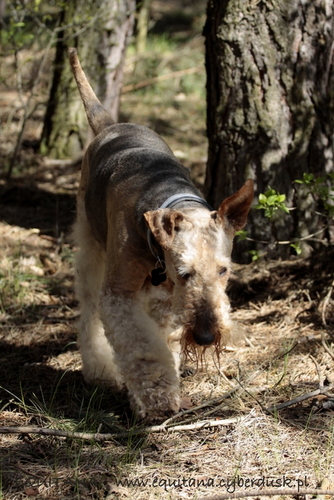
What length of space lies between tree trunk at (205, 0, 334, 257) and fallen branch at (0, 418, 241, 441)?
198 centimetres

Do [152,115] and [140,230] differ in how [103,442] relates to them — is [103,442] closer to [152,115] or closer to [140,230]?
[140,230]

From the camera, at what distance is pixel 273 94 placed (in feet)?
14.8

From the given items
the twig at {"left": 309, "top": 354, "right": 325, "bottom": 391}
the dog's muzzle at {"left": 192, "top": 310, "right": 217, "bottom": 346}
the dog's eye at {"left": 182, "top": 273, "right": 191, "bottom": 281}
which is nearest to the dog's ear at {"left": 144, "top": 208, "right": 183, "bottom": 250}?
the dog's eye at {"left": 182, "top": 273, "right": 191, "bottom": 281}

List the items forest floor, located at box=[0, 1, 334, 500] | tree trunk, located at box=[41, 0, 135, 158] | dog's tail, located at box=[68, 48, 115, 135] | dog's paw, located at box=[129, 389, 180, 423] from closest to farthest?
1. forest floor, located at box=[0, 1, 334, 500]
2. dog's paw, located at box=[129, 389, 180, 423]
3. dog's tail, located at box=[68, 48, 115, 135]
4. tree trunk, located at box=[41, 0, 135, 158]

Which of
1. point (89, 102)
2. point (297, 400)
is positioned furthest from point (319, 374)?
point (89, 102)

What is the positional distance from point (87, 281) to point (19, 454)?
1.50 metres

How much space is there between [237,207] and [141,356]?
919 millimetres

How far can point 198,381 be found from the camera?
142 inches

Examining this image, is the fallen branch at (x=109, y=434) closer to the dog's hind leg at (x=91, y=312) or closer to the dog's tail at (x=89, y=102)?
the dog's hind leg at (x=91, y=312)

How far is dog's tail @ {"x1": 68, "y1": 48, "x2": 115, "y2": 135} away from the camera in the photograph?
14.1 ft

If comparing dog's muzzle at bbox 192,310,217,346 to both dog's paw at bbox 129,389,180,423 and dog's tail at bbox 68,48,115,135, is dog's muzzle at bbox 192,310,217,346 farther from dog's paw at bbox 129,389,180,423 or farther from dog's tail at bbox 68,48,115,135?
dog's tail at bbox 68,48,115,135

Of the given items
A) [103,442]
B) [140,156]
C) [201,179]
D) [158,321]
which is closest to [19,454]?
[103,442]

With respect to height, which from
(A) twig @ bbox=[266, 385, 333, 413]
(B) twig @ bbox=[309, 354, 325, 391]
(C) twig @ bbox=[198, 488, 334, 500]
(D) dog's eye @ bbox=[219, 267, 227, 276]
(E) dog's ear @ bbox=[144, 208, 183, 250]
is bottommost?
(B) twig @ bbox=[309, 354, 325, 391]

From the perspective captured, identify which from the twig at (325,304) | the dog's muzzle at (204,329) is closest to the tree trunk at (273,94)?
the twig at (325,304)
